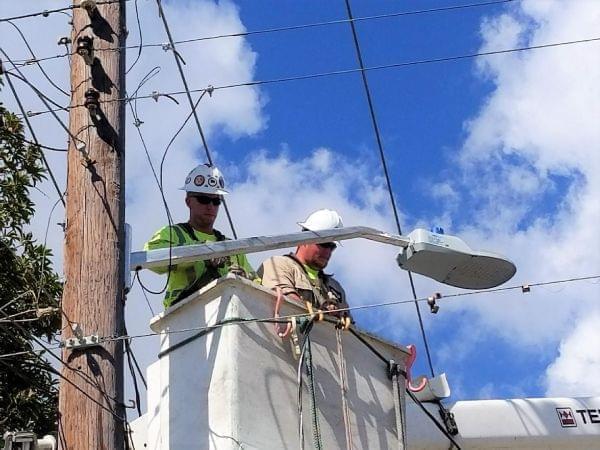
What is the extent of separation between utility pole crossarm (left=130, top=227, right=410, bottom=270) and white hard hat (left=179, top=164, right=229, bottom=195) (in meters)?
0.87

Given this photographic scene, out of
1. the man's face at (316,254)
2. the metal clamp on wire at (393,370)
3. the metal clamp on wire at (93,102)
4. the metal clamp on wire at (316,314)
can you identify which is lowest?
the metal clamp on wire at (393,370)

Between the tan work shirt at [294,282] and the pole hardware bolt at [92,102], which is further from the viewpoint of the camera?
the tan work shirt at [294,282]

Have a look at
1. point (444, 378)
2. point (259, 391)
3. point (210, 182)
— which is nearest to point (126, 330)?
point (259, 391)

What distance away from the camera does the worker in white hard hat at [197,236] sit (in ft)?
19.9

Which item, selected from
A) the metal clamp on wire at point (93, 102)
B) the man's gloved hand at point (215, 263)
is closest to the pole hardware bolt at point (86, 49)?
the metal clamp on wire at point (93, 102)

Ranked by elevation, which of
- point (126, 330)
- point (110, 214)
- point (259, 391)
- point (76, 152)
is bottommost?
point (259, 391)

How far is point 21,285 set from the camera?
31.8 ft

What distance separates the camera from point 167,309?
5547mm

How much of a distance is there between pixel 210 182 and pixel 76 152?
4.27ft

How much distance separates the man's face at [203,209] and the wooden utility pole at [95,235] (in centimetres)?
100

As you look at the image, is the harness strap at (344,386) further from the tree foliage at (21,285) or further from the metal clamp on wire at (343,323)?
the tree foliage at (21,285)

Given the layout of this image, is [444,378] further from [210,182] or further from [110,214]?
[110,214]

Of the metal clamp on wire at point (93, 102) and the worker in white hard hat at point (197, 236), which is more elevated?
the metal clamp on wire at point (93, 102)

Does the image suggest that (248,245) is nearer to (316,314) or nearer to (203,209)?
(316,314)
